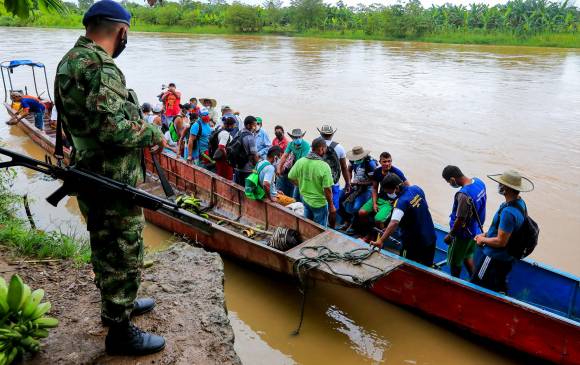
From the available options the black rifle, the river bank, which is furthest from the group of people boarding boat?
the river bank

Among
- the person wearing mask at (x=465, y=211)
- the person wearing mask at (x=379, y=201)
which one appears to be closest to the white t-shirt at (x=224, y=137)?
the person wearing mask at (x=379, y=201)

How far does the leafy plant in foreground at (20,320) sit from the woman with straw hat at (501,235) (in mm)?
3646

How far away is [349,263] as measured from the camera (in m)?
4.73

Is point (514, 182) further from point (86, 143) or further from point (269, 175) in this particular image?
point (86, 143)

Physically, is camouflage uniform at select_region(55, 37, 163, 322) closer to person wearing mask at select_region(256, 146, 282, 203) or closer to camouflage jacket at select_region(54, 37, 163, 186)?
camouflage jacket at select_region(54, 37, 163, 186)

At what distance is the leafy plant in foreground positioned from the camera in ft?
8.40

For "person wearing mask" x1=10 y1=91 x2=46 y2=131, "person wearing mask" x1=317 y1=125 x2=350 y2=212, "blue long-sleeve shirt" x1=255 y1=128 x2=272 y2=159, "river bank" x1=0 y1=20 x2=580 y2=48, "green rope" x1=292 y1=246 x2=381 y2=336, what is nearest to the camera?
"green rope" x1=292 y1=246 x2=381 y2=336

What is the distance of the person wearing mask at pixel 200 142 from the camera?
7.88m

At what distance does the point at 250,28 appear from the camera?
5147cm

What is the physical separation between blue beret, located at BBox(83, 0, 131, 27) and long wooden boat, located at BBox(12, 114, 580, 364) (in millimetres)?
1866

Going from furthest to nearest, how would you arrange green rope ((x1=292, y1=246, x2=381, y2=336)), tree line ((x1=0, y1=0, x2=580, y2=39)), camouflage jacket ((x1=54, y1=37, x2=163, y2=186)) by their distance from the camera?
tree line ((x1=0, y1=0, x2=580, y2=39)), green rope ((x1=292, y1=246, x2=381, y2=336)), camouflage jacket ((x1=54, y1=37, x2=163, y2=186))

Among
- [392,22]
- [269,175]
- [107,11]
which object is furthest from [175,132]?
[392,22]

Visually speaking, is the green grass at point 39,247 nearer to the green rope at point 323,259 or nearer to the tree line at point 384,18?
the green rope at point 323,259

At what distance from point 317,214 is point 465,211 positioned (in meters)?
1.92
